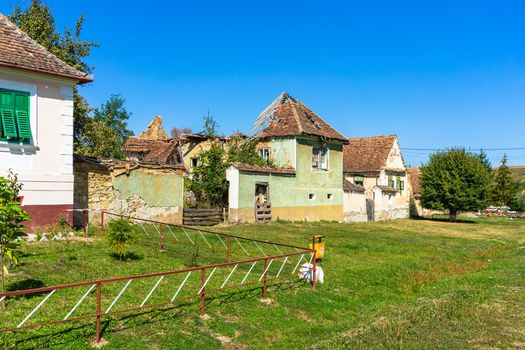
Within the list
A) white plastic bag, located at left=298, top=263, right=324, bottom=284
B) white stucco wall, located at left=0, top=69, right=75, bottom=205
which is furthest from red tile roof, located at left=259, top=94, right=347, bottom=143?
white plastic bag, located at left=298, top=263, right=324, bottom=284

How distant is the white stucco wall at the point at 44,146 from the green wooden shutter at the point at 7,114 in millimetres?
309

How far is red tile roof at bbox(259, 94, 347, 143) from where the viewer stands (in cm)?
2883

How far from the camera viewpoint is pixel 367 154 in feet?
132

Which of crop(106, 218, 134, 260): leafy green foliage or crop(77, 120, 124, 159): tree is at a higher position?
crop(77, 120, 124, 159): tree

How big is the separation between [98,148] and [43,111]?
18837 millimetres

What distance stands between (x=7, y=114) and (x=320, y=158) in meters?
20.5

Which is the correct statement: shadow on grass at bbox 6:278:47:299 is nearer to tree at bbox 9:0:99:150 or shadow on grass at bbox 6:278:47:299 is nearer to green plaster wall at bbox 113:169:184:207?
green plaster wall at bbox 113:169:184:207

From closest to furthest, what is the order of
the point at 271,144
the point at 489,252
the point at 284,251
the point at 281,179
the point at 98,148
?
1. the point at 284,251
2. the point at 489,252
3. the point at 281,179
4. the point at 271,144
5. the point at 98,148

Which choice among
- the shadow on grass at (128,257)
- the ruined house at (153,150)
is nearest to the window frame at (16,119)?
the shadow on grass at (128,257)

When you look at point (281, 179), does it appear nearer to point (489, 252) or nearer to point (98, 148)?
point (489, 252)

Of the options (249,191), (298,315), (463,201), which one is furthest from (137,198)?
(463,201)

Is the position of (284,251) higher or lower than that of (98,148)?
lower

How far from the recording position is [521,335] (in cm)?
899

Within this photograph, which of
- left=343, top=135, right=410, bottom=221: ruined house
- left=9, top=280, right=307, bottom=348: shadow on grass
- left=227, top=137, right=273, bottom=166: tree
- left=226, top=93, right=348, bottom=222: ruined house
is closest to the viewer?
left=9, top=280, right=307, bottom=348: shadow on grass
